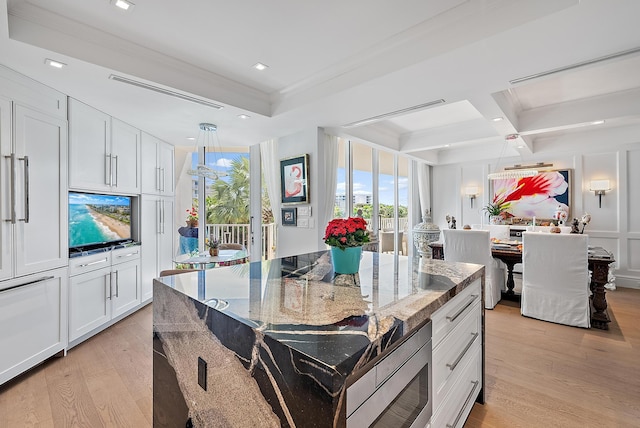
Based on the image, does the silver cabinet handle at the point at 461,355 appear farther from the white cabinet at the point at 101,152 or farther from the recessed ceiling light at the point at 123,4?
the white cabinet at the point at 101,152

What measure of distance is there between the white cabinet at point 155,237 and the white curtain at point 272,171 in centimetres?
151

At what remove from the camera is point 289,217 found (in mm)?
4230

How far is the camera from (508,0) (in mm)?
1828

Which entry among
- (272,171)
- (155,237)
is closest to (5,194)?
(155,237)

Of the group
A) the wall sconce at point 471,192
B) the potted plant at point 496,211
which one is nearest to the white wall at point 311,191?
the potted plant at point 496,211

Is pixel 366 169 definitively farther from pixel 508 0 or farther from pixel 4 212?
pixel 4 212

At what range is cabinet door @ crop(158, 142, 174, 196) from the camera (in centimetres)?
427

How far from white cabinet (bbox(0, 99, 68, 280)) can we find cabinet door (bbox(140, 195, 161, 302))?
1172 mm

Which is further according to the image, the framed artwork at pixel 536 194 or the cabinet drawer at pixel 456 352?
the framed artwork at pixel 536 194

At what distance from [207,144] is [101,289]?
2.49 metres

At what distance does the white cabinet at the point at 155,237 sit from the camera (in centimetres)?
390

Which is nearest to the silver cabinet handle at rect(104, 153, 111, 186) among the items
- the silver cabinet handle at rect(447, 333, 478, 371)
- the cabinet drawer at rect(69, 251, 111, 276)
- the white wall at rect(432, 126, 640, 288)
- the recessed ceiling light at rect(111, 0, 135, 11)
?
the cabinet drawer at rect(69, 251, 111, 276)

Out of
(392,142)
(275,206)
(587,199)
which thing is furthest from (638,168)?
(275,206)

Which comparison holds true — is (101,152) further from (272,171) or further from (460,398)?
(460,398)
